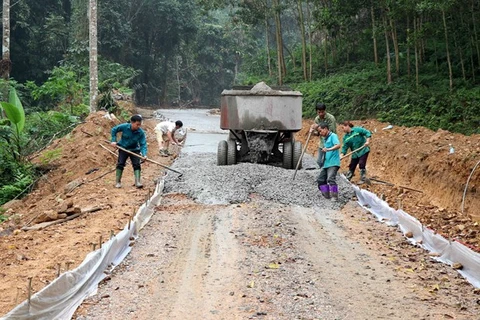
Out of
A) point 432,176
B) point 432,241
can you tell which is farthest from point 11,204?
point 432,176

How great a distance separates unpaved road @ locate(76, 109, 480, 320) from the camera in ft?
16.2

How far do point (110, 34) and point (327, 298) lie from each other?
3671 centimetres

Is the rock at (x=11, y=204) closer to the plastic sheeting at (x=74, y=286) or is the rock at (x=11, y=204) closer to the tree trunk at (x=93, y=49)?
the plastic sheeting at (x=74, y=286)

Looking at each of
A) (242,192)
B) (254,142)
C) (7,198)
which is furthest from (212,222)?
(7,198)

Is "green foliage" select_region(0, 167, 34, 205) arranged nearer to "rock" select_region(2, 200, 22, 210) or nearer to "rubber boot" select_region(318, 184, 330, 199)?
"rock" select_region(2, 200, 22, 210)

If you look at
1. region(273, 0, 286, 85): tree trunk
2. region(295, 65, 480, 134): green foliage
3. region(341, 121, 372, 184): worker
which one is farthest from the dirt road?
region(273, 0, 286, 85): tree trunk

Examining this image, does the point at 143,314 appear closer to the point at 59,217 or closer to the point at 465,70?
the point at 59,217

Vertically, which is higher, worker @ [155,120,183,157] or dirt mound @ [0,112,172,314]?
worker @ [155,120,183,157]

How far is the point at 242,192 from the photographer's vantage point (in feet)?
31.9

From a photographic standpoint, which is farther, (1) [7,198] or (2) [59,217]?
(1) [7,198]

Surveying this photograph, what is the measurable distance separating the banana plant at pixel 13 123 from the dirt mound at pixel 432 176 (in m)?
8.47

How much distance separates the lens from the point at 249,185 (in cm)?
1023

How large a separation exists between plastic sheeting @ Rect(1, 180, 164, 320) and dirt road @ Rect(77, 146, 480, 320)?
0.45 ft

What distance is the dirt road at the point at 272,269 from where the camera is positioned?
16.2 ft
